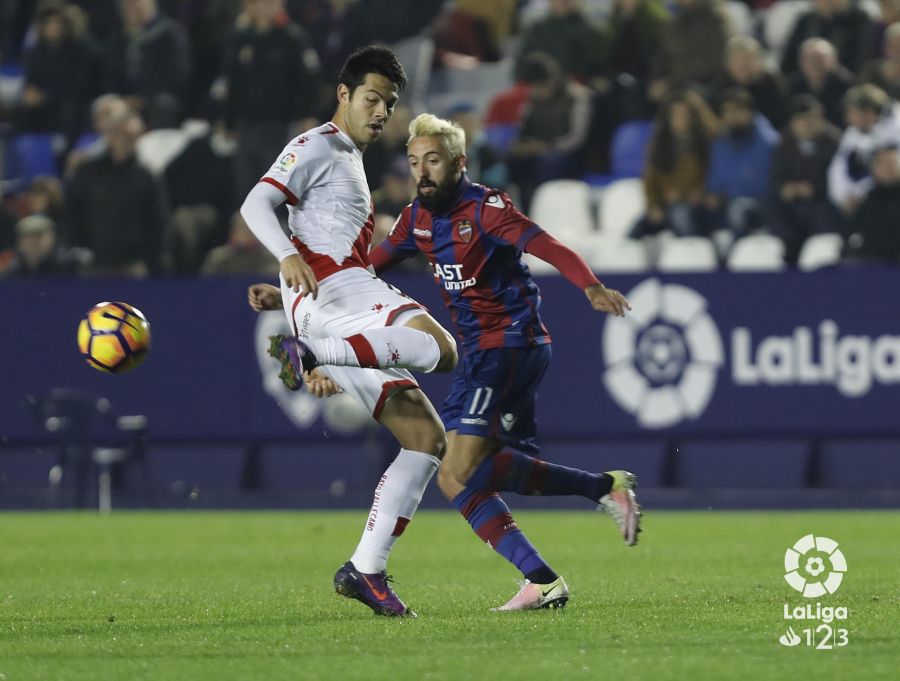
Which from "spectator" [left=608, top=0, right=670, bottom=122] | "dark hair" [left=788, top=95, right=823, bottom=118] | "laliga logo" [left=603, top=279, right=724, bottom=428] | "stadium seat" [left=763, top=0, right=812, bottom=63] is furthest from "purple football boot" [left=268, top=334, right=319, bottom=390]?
"stadium seat" [left=763, top=0, right=812, bottom=63]

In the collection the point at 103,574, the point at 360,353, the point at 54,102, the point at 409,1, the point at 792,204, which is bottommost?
the point at 103,574

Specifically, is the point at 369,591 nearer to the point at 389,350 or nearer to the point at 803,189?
the point at 389,350

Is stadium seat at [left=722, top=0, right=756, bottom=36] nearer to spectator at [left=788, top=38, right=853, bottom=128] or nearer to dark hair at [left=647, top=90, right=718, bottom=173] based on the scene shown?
spectator at [left=788, top=38, right=853, bottom=128]

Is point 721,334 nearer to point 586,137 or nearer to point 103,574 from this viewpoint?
point 586,137

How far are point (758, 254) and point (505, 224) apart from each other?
832 centimetres

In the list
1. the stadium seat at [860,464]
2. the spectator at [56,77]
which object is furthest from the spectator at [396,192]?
the spectator at [56,77]

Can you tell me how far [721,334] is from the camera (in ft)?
46.3

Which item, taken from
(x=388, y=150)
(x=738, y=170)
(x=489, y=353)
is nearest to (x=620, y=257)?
(x=738, y=170)

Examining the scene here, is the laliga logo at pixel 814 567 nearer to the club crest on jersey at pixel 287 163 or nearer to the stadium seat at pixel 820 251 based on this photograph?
the club crest on jersey at pixel 287 163

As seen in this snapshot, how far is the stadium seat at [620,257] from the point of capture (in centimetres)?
1504

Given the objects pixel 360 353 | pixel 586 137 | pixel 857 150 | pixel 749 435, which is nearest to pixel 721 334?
pixel 749 435

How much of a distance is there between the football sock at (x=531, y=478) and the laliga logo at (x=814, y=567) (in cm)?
108

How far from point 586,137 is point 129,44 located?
509 centimetres

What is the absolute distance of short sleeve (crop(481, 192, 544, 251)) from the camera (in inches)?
271
